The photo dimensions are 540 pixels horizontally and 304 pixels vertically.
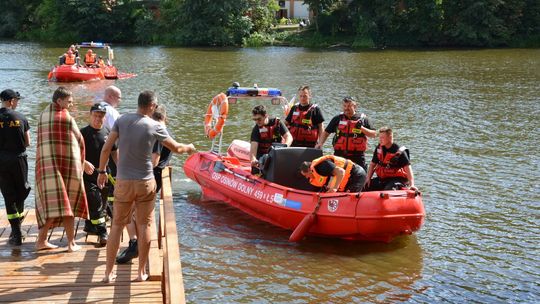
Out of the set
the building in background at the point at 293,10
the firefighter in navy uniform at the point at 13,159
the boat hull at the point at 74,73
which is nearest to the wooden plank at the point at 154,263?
the firefighter in navy uniform at the point at 13,159

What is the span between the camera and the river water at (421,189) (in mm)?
9125

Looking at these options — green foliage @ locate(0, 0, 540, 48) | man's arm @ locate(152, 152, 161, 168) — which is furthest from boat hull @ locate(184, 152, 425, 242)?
green foliage @ locate(0, 0, 540, 48)

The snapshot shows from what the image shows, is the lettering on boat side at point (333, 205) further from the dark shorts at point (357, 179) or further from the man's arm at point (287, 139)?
the man's arm at point (287, 139)

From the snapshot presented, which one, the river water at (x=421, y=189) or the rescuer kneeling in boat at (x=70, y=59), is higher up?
the rescuer kneeling in boat at (x=70, y=59)

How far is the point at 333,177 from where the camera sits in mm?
10211

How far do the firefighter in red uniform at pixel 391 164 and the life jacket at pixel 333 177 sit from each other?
682 millimetres

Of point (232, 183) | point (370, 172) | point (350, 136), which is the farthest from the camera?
point (232, 183)

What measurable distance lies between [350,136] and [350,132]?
6 cm

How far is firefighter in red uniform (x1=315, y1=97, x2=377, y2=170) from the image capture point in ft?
36.5

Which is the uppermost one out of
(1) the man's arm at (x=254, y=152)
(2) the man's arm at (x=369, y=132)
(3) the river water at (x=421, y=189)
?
(2) the man's arm at (x=369, y=132)

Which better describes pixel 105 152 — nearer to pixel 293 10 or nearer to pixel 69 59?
pixel 69 59

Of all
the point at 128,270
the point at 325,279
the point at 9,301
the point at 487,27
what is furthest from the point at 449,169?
the point at 487,27

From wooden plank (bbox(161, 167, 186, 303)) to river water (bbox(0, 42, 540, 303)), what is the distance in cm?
191

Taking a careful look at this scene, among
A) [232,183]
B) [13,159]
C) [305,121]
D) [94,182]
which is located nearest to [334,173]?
[305,121]
